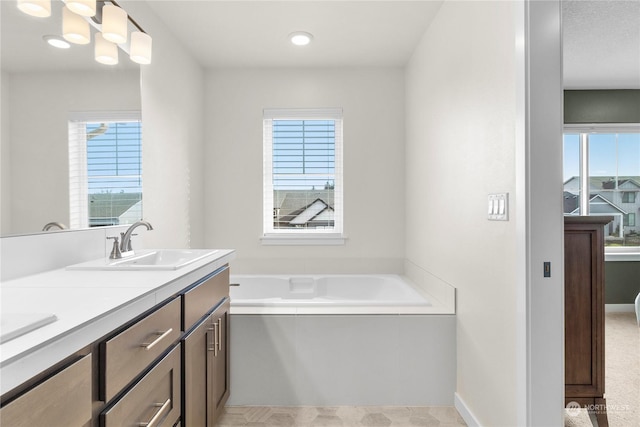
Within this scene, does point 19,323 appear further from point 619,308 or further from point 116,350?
point 619,308

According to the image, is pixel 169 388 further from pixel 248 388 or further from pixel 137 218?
pixel 137 218

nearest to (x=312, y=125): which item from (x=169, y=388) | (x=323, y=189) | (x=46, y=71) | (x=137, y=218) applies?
(x=323, y=189)

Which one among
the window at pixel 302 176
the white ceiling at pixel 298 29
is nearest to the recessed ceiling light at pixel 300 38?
the white ceiling at pixel 298 29

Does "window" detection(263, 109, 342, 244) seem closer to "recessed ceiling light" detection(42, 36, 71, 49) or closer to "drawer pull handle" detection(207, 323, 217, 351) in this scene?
"drawer pull handle" detection(207, 323, 217, 351)

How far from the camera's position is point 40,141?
1.39 metres

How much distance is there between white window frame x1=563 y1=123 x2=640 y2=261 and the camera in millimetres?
3916

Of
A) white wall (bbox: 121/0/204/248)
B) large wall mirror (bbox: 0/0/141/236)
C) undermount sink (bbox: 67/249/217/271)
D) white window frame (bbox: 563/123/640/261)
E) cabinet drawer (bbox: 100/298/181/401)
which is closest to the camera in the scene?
cabinet drawer (bbox: 100/298/181/401)

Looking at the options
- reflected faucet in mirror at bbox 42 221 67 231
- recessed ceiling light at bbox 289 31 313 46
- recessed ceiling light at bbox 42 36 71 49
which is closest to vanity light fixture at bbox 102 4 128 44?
recessed ceiling light at bbox 42 36 71 49

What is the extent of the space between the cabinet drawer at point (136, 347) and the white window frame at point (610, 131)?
4.47m

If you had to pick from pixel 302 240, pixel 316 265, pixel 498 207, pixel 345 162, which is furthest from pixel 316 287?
pixel 498 207

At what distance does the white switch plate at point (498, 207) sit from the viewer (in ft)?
4.87

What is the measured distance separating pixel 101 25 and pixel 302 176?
1.96m

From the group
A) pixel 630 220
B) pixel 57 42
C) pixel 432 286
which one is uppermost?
pixel 57 42

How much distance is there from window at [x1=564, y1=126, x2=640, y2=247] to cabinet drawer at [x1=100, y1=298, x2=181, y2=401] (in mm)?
4424
